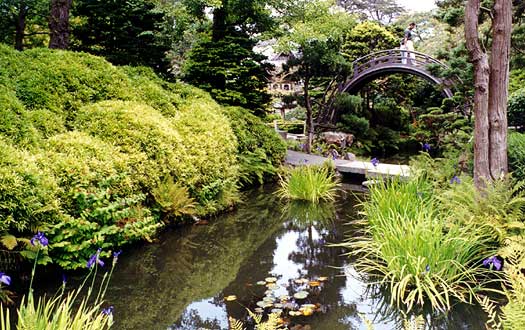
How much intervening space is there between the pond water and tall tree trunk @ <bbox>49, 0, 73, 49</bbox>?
12.3 ft

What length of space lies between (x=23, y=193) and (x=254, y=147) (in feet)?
18.7

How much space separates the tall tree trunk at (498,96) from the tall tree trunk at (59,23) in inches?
236

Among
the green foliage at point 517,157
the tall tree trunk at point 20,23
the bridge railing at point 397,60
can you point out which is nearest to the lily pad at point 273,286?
the green foliage at point 517,157

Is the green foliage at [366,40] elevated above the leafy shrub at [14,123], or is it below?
above

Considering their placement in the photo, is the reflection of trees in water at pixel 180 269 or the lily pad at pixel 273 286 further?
the lily pad at pixel 273 286

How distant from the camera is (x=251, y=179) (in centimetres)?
845

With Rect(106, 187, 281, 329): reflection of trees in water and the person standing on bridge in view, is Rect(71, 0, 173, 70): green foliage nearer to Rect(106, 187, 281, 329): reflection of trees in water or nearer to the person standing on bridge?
Rect(106, 187, 281, 329): reflection of trees in water

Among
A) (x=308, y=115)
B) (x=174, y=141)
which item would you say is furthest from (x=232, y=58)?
(x=174, y=141)

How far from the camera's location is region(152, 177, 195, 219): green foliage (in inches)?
206

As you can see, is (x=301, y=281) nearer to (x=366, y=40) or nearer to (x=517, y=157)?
(x=517, y=157)

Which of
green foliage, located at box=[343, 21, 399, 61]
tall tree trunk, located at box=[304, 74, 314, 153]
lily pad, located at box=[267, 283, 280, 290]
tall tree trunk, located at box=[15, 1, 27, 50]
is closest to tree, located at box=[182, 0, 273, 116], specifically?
tall tree trunk, located at box=[304, 74, 314, 153]

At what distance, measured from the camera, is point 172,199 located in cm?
537

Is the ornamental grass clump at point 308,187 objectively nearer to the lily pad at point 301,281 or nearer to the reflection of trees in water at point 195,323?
the lily pad at point 301,281

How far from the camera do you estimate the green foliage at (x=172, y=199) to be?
5.24m
